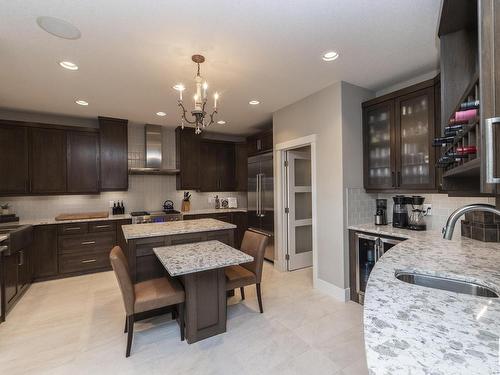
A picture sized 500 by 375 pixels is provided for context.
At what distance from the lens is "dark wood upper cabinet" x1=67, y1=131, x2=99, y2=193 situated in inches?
165

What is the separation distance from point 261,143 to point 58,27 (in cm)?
327

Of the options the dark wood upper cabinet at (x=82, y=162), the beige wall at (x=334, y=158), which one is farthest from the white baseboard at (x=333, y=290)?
the dark wood upper cabinet at (x=82, y=162)

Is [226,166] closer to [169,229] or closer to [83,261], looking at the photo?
[169,229]

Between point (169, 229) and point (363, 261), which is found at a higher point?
point (169, 229)

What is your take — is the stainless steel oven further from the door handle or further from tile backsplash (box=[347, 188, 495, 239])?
the door handle

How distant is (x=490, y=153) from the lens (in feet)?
2.11

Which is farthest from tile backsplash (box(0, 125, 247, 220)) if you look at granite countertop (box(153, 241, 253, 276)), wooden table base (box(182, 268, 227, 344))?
wooden table base (box(182, 268, 227, 344))

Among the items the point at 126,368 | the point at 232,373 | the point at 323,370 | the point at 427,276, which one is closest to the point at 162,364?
the point at 126,368

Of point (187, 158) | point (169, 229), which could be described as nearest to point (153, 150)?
point (187, 158)

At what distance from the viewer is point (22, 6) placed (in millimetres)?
1742

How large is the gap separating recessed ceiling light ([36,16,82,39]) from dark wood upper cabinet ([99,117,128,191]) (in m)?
2.51

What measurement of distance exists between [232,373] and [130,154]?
429 cm

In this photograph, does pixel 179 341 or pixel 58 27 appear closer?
pixel 58 27

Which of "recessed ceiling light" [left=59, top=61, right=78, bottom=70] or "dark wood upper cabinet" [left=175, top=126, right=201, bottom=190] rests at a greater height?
"recessed ceiling light" [left=59, top=61, right=78, bottom=70]
